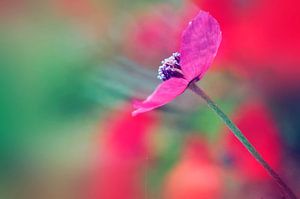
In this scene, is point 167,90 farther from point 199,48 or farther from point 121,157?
point 121,157

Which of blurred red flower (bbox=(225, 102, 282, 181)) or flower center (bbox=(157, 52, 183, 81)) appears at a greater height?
flower center (bbox=(157, 52, 183, 81))

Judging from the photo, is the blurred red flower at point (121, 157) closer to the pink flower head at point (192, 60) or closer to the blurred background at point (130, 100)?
the blurred background at point (130, 100)

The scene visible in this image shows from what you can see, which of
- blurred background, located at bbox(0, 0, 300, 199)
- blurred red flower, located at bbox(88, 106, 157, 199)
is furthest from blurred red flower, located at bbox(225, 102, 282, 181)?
blurred red flower, located at bbox(88, 106, 157, 199)

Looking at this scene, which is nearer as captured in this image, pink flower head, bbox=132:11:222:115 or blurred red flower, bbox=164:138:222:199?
pink flower head, bbox=132:11:222:115

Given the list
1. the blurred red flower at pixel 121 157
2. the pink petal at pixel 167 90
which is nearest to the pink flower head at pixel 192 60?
the pink petal at pixel 167 90

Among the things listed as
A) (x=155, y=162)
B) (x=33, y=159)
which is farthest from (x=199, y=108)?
(x=33, y=159)

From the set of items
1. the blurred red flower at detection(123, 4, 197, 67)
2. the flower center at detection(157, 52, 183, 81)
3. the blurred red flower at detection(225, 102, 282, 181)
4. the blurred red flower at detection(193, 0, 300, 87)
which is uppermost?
the blurred red flower at detection(123, 4, 197, 67)

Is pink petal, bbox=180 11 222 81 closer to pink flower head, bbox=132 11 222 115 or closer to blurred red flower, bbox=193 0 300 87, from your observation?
pink flower head, bbox=132 11 222 115
